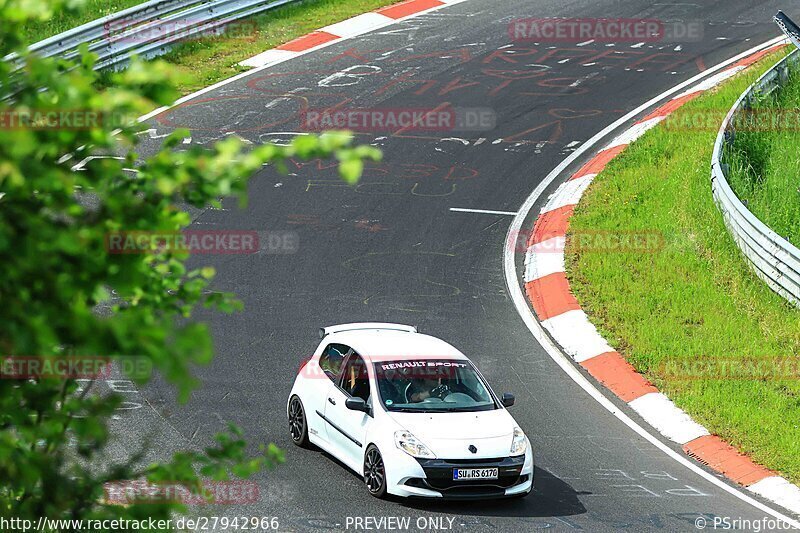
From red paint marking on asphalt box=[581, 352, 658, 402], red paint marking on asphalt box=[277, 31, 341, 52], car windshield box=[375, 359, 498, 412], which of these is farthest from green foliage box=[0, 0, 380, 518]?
red paint marking on asphalt box=[277, 31, 341, 52]

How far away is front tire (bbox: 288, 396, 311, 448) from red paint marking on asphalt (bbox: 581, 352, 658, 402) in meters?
4.12

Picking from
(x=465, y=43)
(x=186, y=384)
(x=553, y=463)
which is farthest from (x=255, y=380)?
(x=465, y=43)

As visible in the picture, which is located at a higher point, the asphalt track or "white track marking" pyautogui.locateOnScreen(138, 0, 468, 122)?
"white track marking" pyautogui.locateOnScreen(138, 0, 468, 122)

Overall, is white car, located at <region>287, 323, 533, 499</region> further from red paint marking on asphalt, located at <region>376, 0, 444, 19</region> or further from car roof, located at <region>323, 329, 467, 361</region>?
red paint marking on asphalt, located at <region>376, 0, 444, 19</region>

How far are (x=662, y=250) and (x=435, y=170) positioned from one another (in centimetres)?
493

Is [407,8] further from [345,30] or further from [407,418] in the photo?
[407,418]

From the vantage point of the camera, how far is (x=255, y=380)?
13078 mm

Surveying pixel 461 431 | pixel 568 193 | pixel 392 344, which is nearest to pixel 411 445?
pixel 461 431

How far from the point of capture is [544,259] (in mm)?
17094

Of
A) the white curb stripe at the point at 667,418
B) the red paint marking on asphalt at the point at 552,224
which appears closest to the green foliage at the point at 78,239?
the white curb stripe at the point at 667,418

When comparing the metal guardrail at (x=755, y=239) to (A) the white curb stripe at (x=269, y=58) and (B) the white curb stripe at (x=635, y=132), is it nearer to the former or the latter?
(B) the white curb stripe at (x=635, y=132)

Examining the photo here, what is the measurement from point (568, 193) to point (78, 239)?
53.4 ft

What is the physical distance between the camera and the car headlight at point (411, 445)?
34.2ft

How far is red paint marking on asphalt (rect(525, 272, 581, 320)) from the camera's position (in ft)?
51.2
